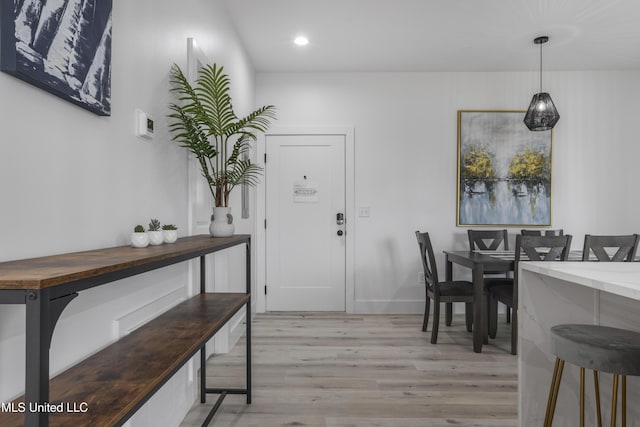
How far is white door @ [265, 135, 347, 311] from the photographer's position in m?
4.42

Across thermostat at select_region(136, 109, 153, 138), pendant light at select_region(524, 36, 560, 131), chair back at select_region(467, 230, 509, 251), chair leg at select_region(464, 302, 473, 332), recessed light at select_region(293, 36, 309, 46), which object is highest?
recessed light at select_region(293, 36, 309, 46)

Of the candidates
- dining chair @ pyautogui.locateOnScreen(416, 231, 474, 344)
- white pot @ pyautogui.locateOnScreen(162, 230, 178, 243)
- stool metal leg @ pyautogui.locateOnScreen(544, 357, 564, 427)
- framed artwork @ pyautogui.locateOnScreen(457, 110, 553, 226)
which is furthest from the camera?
framed artwork @ pyautogui.locateOnScreen(457, 110, 553, 226)

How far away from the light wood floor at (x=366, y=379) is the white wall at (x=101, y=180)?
0.50 metres

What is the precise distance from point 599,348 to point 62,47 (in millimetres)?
1779

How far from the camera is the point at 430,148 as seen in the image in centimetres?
439

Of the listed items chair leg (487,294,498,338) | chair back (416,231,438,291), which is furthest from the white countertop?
chair leg (487,294,498,338)

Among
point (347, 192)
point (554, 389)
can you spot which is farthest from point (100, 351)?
point (347, 192)

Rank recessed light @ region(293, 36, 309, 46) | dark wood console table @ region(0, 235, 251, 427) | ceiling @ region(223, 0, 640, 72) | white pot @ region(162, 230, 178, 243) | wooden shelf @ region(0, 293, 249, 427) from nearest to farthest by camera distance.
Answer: dark wood console table @ region(0, 235, 251, 427), wooden shelf @ region(0, 293, 249, 427), white pot @ region(162, 230, 178, 243), ceiling @ region(223, 0, 640, 72), recessed light @ region(293, 36, 309, 46)

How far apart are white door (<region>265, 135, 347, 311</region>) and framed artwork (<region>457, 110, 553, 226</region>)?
1.36 m

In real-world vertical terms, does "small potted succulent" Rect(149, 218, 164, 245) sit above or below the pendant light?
below

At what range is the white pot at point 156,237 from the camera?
4.96ft

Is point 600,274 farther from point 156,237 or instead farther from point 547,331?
point 156,237

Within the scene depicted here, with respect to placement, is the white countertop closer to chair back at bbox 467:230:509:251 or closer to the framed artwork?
chair back at bbox 467:230:509:251

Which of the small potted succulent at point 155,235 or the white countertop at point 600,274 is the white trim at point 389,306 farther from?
the small potted succulent at point 155,235
